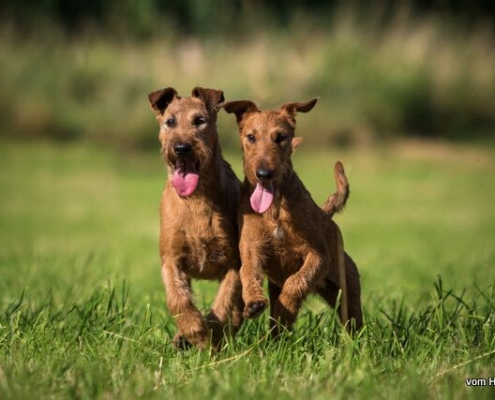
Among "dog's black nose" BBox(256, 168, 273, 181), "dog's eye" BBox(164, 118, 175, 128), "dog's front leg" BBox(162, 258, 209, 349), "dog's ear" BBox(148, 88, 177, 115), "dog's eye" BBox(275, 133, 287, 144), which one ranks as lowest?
"dog's front leg" BBox(162, 258, 209, 349)

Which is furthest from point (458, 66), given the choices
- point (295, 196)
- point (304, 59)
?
point (295, 196)

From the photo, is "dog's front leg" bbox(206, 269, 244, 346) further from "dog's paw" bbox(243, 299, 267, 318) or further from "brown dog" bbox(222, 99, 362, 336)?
"dog's paw" bbox(243, 299, 267, 318)

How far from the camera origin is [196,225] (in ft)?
19.0

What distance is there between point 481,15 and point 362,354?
23846 millimetres

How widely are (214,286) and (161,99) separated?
121 inches

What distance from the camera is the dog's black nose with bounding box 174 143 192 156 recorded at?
5.62 metres

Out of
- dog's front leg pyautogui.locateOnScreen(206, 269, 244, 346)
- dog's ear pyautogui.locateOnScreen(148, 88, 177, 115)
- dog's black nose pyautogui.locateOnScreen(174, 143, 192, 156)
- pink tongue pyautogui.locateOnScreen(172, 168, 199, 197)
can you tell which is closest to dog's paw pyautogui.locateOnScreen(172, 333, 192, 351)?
dog's front leg pyautogui.locateOnScreen(206, 269, 244, 346)

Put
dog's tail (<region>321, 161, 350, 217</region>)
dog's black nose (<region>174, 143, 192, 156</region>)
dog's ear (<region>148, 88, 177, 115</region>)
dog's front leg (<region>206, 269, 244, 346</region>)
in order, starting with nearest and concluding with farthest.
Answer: dog's black nose (<region>174, 143, 192, 156</region>), dog's front leg (<region>206, 269, 244, 346</region>), dog's ear (<region>148, 88, 177, 115</region>), dog's tail (<region>321, 161, 350, 217</region>)

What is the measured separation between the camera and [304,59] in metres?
19.3

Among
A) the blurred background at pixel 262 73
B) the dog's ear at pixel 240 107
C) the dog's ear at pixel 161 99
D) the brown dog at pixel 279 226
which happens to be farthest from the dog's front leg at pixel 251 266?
the blurred background at pixel 262 73

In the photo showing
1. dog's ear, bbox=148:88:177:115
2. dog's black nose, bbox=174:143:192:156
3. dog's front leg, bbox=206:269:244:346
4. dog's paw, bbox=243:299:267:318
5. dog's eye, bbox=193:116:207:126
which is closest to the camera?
dog's paw, bbox=243:299:267:318

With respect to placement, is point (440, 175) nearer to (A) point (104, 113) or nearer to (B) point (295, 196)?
(A) point (104, 113)

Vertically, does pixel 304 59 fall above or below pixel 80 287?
above

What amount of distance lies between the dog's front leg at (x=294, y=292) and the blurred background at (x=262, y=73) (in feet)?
36.1
